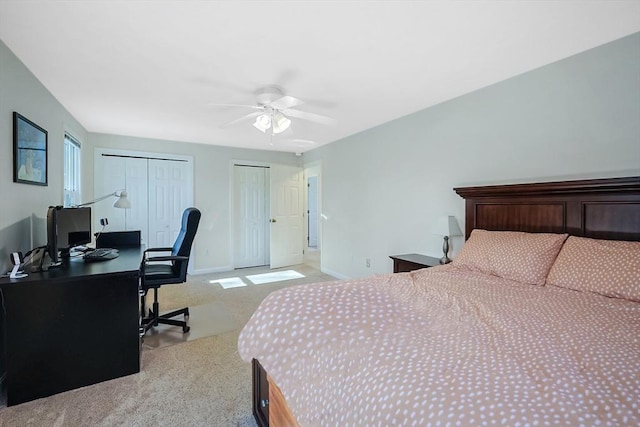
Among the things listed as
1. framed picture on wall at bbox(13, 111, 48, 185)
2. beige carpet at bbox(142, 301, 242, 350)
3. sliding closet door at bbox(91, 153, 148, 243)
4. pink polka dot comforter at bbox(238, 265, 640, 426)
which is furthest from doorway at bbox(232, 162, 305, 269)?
pink polka dot comforter at bbox(238, 265, 640, 426)

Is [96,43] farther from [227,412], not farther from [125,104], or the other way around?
[227,412]

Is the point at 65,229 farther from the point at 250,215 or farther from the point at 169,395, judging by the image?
the point at 250,215

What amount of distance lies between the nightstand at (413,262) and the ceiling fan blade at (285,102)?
1823mm

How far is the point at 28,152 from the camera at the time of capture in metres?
2.31

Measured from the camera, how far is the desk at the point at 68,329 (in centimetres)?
182

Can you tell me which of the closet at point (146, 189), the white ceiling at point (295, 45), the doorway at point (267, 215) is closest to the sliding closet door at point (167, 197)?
the closet at point (146, 189)

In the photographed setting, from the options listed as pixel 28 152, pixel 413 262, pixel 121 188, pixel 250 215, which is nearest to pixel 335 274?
pixel 250 215

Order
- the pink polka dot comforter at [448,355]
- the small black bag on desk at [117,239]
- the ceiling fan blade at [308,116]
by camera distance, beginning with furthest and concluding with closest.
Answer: the small black bag on desk at [117,239] → the ceiling fan blade at [308,116] → the pink polka dot comforter at [448,355]

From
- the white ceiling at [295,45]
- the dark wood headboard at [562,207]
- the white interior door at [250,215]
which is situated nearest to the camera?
the white ceiling at [295,45]

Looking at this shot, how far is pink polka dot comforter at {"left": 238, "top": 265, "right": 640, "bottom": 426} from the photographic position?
705mm

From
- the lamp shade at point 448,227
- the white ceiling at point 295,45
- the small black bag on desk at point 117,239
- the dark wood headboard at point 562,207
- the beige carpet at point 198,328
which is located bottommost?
the beige carpet at point 198,328

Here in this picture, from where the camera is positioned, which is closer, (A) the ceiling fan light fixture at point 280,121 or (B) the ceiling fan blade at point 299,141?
(A) the ceiling fan light fixture at point 280,121

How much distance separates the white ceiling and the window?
0.80 m

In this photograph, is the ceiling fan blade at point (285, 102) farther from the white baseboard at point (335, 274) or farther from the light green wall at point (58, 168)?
the white baseboard at point (335, 274)
